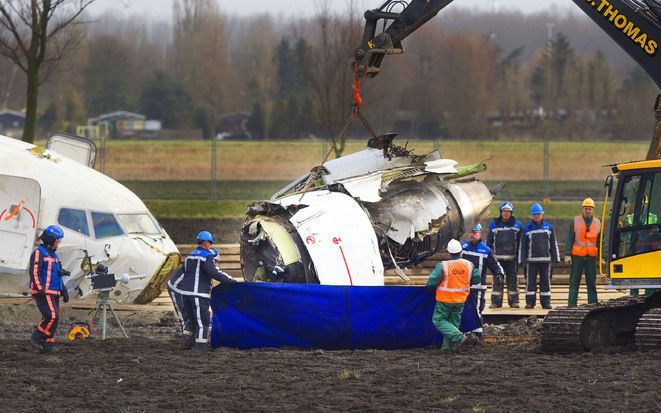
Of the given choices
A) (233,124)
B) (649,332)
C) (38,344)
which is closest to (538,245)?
(649,332)

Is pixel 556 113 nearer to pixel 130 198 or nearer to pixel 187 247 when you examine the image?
pixel 187 247

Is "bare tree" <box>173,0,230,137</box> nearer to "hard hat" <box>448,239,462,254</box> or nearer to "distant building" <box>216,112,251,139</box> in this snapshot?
"distant building" <box>216,112,251,139</box>

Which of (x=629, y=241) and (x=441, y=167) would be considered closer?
(x=629, y=241)

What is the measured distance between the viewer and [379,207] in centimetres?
1952

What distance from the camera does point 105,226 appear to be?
2067cm

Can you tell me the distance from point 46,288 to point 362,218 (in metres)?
4.71

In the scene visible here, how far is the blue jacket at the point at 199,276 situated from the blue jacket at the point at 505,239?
643 centimetres

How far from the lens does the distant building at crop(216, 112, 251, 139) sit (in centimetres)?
6375

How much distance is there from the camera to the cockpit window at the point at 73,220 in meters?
20.4

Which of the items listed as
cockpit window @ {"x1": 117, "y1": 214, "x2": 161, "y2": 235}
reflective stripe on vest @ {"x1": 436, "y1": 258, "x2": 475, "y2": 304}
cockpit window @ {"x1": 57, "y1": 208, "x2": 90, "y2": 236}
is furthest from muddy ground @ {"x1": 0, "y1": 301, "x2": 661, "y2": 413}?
cockpit window @ {"x1": 117, "y1": 214, "x2": 161, "y2": 235}

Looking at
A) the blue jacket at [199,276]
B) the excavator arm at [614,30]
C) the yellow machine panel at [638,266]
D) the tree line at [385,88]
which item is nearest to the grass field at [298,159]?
the tree line at [385,88]

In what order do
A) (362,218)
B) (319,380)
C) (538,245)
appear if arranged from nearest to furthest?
(319,380)
(362,218)
(538,245)

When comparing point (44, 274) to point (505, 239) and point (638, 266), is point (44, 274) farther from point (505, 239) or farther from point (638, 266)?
point (505, 239)

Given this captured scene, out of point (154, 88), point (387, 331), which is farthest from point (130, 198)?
point (154, 88)
